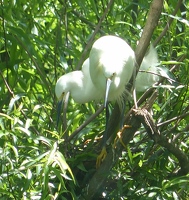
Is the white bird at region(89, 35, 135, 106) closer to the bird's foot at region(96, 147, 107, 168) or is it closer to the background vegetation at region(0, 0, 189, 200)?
the background vegetation at region(0, 0, 189, 200)

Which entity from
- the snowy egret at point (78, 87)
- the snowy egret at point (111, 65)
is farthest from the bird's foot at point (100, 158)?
the snowy egret at point (78, 87)

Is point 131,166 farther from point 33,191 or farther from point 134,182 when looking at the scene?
point 33,191

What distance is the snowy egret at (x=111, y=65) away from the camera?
7.25 ft

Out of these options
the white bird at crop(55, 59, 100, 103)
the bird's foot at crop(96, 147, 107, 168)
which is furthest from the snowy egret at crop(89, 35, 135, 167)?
the white bird at crop(55, 59, 100, 103)

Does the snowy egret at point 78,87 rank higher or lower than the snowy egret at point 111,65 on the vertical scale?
lower

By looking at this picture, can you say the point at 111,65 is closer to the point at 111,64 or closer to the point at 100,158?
the point at 111,64

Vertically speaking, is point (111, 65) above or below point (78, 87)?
above

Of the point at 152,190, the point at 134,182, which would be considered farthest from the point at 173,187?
the point at 134,182

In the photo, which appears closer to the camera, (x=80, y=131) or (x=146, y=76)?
(x=80, y=131)

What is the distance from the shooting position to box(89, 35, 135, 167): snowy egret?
7.25 ft

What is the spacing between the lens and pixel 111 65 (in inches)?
87.4

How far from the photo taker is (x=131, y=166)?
2057 millimetres

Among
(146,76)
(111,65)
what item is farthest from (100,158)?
(146,76)

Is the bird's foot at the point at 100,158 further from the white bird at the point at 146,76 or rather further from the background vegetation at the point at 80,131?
the white bird at the point at 146,76
